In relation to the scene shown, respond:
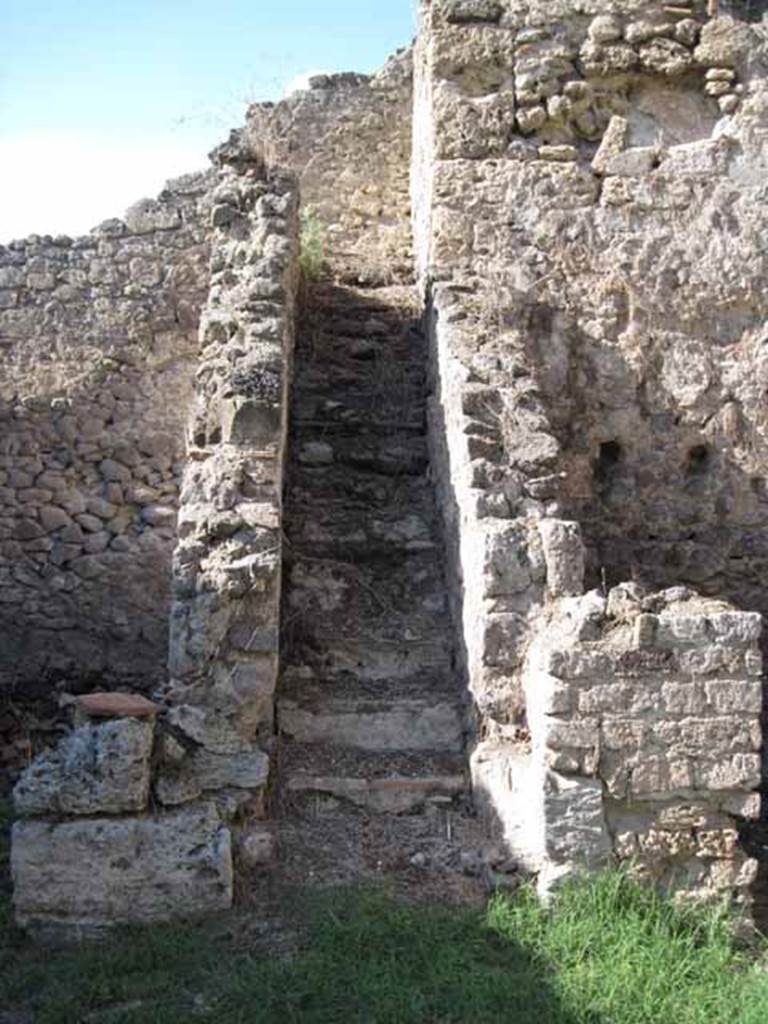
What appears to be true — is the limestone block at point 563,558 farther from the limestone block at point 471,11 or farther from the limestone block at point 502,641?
the limestone block at point 471,11

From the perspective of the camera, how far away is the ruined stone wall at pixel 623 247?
25.0ft

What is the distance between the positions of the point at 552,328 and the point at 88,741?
3.69 meters

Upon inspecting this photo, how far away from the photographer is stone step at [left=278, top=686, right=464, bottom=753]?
20.2ft

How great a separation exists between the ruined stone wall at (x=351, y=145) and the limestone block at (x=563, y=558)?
5.66 m

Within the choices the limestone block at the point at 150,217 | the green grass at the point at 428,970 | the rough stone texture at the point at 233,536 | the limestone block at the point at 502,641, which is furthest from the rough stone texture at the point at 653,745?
the limestone block at the point at 150,217

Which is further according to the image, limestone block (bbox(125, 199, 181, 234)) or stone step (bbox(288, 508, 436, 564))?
limestone block (bbox(125, 199, 181, 234))

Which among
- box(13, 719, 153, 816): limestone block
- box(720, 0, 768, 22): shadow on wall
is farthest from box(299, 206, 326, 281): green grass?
box(13, 719, 153, 816): limestone block

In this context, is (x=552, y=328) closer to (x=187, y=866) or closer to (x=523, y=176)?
(x=523, y=176)

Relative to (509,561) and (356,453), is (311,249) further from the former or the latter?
(509,561)

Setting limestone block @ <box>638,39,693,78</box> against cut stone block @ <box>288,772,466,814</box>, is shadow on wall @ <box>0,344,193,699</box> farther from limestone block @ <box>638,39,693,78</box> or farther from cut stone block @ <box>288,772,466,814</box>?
limestone block @ <box>638,39,693,78</box>

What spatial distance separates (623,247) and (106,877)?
15.1 ft

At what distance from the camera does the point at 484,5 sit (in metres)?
7.95

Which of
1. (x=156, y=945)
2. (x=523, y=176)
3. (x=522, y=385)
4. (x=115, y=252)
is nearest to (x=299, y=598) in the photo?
(x=522, y=385)

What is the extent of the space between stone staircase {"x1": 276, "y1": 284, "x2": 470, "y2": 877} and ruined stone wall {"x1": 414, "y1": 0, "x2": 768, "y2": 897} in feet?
1.76
